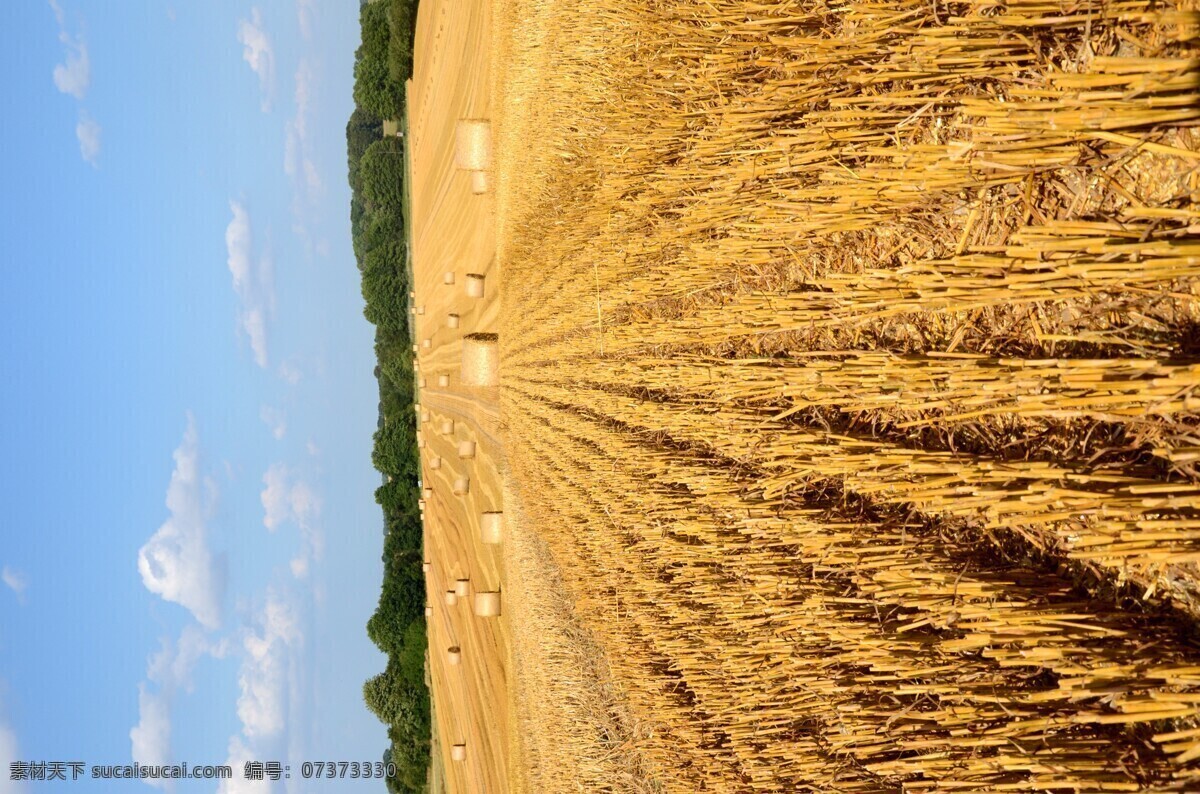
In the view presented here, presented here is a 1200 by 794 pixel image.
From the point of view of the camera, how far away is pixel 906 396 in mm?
2271

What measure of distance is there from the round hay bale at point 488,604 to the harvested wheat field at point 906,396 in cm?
612

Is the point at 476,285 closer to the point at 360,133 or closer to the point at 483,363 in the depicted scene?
the point at 483,363

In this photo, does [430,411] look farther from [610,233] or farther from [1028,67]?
[1028,67]

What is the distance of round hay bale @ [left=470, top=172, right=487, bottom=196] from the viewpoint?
39.2ft

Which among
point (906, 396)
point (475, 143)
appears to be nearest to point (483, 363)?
point (475, 143)

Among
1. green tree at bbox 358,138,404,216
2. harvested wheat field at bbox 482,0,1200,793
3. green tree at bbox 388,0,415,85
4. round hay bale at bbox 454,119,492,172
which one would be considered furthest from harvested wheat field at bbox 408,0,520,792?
green tree at bbox 358,138,404,216

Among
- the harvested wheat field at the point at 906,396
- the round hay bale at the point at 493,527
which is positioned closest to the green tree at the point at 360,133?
the round hay bale at the point at 493,527

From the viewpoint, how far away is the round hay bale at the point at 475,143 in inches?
452

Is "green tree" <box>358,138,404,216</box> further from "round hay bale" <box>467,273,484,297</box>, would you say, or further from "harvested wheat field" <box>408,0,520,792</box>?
"round hay bale" <box>467,273,484,297</box>

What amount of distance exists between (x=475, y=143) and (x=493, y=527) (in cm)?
541

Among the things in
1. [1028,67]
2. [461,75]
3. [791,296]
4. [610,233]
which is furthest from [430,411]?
[1028,67]

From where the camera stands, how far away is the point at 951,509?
7.11 ft

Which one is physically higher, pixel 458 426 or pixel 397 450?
pixel 458 426

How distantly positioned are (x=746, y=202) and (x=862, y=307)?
0.89 m
